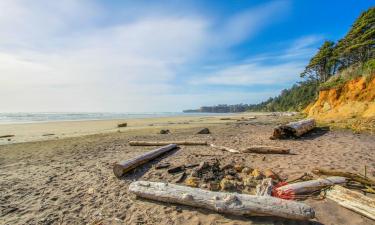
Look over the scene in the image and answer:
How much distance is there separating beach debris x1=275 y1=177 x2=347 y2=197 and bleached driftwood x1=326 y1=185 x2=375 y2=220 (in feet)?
0.77

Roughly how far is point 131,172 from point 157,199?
81.6 inches

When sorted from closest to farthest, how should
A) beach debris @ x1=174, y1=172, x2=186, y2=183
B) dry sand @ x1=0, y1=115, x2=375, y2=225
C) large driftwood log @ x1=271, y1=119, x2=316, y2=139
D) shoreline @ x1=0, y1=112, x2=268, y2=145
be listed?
dry sand @ x1=0, y1=115, x2=375, y2=225 → beach debris @ x1=174, y1=172, x2=186, y2=183 → large driftwood log @ x1=271, y1=119, x2=316, y2=139 → shoreline @ x1=0, y1=112, x2=268, y2=145

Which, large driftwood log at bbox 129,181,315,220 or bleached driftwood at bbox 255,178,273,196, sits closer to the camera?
large driftwood log at bbox 129,181,315,220

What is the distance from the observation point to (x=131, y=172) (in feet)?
19.5

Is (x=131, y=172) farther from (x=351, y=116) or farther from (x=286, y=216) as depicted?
(x=351, y=116)

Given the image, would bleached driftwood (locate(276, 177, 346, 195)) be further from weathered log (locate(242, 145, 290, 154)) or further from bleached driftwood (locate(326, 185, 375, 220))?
weathered log (locate(242, 145, 290, 154))

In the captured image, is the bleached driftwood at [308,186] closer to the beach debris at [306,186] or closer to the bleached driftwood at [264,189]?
the beach debris at [306,186]

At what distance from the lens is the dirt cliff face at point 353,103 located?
13.8m

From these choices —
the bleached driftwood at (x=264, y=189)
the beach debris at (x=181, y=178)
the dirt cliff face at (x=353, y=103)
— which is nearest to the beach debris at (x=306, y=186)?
the bleached driftwood at (x=264, y=189)

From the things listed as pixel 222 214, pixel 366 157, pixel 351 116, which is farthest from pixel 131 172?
pixel 351 116

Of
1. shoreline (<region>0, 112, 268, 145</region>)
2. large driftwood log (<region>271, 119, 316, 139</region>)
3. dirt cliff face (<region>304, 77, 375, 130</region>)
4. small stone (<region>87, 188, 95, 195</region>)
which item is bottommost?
small stone (<region>87, 188, 95, 195</region>)

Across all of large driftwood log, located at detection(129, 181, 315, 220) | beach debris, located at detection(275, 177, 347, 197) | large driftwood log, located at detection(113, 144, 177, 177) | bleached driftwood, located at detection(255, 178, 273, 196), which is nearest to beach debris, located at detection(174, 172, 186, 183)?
large driftwood log, located at detection(129, 181, 315, 220)

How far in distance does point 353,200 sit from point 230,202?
202 centimetres

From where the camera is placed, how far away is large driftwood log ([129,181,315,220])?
10.5 feet
